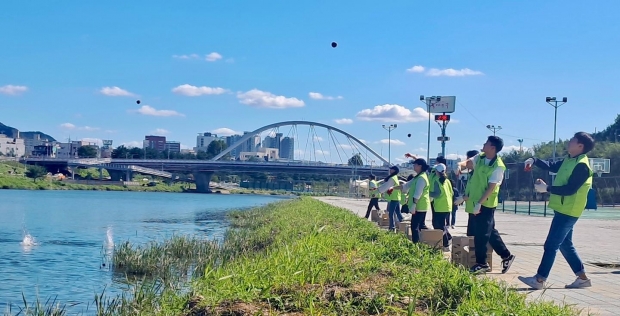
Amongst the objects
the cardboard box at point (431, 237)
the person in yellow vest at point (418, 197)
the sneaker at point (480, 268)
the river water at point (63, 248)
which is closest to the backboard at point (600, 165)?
the river water at point (63, 248)

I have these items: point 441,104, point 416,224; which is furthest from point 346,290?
point 441,104

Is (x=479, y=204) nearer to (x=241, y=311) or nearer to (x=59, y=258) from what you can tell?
(x=241, y=311)

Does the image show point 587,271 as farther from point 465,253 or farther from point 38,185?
point 38,185

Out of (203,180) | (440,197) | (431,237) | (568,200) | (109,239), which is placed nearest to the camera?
(568,200)

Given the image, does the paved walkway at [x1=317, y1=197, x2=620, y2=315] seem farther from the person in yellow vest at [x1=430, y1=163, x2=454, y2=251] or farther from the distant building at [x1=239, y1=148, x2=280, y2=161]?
the distant building at [x1=239, y1=148, x2=280, y2=161]

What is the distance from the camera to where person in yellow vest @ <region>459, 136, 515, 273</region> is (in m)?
9.28

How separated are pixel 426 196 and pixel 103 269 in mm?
7636

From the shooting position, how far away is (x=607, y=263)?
454 inches

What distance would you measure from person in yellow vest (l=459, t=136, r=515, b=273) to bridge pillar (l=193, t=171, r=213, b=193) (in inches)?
3492

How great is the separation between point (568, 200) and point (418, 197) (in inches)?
156

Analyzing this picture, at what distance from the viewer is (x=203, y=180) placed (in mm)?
99000

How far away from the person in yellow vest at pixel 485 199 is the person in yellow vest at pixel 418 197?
7.17 ft

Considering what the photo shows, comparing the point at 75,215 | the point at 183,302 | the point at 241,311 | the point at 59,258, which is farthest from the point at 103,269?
the point at 75,215

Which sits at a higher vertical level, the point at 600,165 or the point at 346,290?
the point at 600,165
